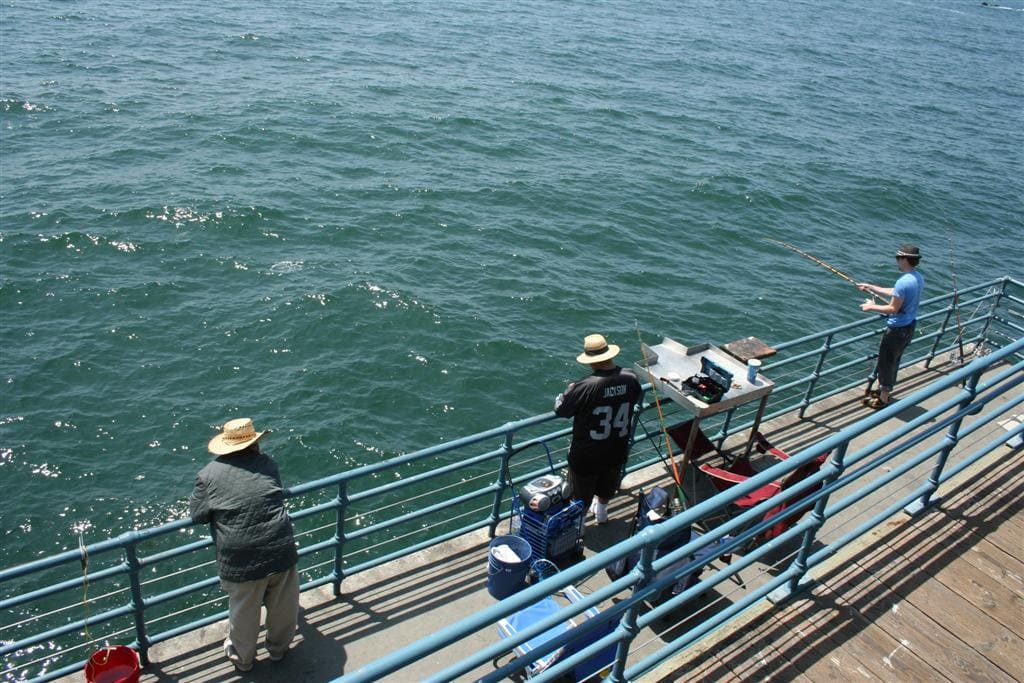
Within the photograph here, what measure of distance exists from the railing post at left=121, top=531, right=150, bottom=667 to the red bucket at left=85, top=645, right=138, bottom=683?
178mm

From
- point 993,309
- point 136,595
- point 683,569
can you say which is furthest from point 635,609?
point 993,309

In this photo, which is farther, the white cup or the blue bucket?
the white cup

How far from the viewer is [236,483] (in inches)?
234

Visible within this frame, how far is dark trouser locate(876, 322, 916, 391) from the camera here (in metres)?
9.82

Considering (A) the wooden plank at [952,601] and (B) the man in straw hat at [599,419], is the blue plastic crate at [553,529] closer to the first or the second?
(B) the man in straw hat at [599,419]

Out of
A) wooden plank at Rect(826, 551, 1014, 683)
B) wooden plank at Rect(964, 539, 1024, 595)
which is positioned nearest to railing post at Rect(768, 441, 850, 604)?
wooden plank at Rect(826, 551, 1014, 683)

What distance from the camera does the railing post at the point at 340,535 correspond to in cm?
661

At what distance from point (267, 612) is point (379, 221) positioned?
15.9 meters

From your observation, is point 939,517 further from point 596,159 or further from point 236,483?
point 596,159

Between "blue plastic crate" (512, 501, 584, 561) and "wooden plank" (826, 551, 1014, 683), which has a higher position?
"wooden plank" (826, 551, 1014, 683)

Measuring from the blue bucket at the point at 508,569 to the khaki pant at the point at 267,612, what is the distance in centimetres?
155

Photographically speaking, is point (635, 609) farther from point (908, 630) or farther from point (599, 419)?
point (599, 419)

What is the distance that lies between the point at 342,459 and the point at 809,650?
960 centimetres

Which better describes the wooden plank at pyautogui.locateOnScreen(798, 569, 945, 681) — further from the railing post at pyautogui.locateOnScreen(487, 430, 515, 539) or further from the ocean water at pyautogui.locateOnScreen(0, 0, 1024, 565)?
the ocean water at pyautogui.locateOnScreen(0, 0, 1024, 565)
